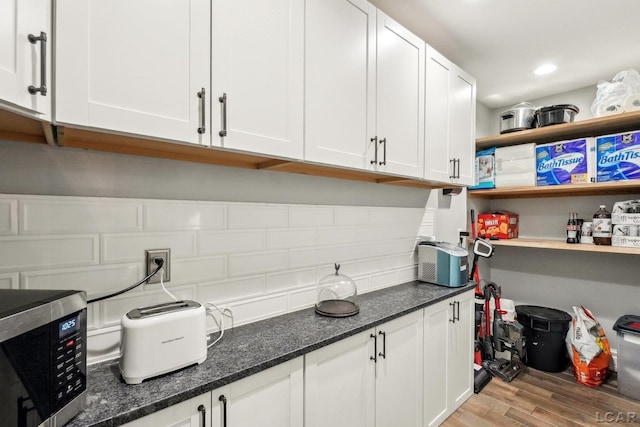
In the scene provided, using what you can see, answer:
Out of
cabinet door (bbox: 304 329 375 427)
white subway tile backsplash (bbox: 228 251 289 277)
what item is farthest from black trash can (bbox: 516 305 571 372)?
white subway tile backsplash (bbox: 228 251 289 277)

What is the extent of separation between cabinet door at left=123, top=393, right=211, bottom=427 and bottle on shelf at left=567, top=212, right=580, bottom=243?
3142 millimetres

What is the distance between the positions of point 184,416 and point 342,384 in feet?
2.19

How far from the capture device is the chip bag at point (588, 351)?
2.42 m

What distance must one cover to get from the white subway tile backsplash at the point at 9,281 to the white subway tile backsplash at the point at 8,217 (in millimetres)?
124

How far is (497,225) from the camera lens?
311 centimetres

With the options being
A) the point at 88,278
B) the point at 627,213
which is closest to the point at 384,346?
the point at 88,278

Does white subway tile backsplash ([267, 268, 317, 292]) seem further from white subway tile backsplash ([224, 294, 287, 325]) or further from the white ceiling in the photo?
the white ceiling

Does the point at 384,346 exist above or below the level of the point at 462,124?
below

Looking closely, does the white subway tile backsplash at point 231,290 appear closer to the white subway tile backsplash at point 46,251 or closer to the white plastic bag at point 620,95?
the white subway tile backsplash at point 46,251

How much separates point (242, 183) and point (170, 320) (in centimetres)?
68

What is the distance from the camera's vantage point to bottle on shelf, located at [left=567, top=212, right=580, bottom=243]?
2.68 m

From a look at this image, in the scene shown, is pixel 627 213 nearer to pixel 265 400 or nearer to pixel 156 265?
pixel 265 400

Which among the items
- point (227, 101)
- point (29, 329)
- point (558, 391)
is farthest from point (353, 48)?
point (558, 391)

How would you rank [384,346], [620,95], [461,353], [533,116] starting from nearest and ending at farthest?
[384,346] → [461,353] → [620,95] → [533,116]
